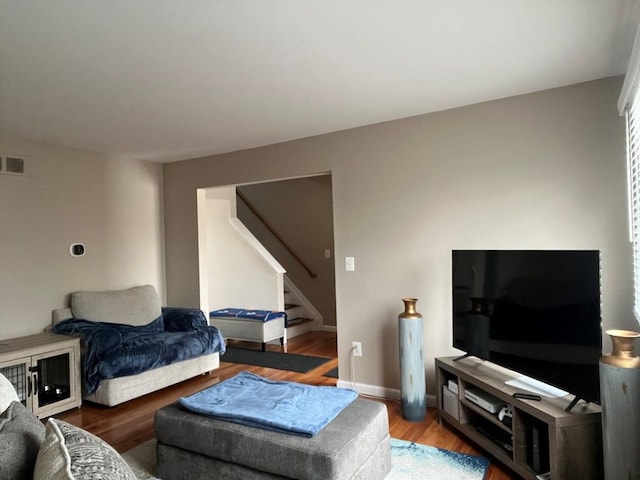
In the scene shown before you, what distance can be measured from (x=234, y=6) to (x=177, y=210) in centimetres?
333

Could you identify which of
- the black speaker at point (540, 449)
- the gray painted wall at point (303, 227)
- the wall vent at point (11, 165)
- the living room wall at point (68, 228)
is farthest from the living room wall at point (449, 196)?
the gray painted wall at point (303, 227)

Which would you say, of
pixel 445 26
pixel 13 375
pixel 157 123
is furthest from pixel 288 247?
pixel 445 26

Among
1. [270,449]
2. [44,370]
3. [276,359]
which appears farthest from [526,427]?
[44,370]

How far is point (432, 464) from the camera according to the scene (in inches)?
92.8

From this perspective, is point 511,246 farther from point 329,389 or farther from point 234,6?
point 234,6

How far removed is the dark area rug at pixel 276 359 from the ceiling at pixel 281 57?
2511 millimetres

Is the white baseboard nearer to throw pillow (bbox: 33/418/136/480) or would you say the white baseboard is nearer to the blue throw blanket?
the blue throw blanket

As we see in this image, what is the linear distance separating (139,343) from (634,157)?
12.6 ft

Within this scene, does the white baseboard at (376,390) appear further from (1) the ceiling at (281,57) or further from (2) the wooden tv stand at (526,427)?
(1) the ceiling at (281,57)

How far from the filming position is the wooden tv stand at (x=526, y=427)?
188 cm

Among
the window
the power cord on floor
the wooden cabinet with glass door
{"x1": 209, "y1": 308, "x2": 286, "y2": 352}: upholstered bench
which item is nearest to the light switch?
the power cord on floor

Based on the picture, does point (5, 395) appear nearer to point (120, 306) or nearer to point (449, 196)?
point (120, 306)

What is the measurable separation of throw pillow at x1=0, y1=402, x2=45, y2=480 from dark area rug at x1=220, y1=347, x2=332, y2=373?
3.12m

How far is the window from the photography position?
6.68 feet
